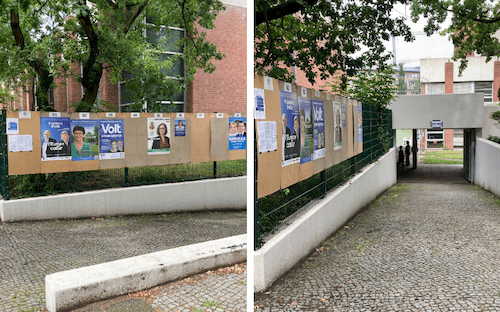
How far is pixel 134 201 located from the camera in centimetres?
797

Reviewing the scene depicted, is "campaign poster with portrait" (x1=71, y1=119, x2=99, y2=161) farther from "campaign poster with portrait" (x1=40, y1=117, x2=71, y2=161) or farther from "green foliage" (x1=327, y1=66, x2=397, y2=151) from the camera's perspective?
"green foliage" (x1=327, y1=66, x2=397, y2=151)

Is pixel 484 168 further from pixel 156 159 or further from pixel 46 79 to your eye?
pixel 46 79

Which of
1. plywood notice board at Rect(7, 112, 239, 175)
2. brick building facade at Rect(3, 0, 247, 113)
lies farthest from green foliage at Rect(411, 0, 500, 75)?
plywood notice board at Rect(7, 112, 239, 175)

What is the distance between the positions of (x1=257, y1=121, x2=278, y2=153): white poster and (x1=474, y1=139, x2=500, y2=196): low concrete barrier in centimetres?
915

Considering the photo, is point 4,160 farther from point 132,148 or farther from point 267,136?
point 267,136

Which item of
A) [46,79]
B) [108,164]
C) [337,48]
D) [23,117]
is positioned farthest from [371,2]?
[46,79]

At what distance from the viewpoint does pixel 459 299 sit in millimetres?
3363

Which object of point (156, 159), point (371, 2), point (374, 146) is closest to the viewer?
point (371, 2)

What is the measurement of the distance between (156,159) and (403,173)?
605 inches

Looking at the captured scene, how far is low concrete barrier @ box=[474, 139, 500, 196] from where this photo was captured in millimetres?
10875

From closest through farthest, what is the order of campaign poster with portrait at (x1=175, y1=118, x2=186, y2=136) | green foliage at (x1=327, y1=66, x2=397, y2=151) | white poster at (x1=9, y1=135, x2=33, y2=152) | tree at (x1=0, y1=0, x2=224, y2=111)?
white poster at (x1=9, y1=135, x2=33, y2=152), tree at (x1=0, y1=0, x2=224, y2=111), campaign poster with portrait at (x1=175, y1=118, x2=186, y2=136), green foliage at (x1=327, y1=66, x2=397, y2=151)

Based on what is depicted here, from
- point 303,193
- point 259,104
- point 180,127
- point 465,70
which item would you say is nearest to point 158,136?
point 180,127

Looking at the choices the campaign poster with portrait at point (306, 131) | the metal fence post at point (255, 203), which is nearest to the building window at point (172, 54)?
the campaign poster with portrait at point (306, 131)

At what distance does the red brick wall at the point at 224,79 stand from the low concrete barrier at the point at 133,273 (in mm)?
3592
